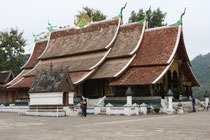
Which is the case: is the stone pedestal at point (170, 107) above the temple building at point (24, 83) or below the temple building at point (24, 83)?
below

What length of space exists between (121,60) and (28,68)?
1481 centimetres

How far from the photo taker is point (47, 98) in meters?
22.7

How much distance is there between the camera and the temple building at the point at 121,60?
85.7 feet

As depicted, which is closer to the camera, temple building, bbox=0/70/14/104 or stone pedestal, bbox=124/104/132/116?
stone pedestal, bbox=124/104/132/116

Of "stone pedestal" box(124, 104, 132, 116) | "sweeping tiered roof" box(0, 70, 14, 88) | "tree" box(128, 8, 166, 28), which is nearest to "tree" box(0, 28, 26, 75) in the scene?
"sweeping tiered roof" box(0, 70, 14, 88)

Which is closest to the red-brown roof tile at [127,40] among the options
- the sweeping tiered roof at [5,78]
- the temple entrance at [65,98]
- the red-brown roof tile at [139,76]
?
the red-brown roof tile at [139,76]

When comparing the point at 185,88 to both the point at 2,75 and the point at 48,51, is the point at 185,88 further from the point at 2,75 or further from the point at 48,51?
the point at 2,75

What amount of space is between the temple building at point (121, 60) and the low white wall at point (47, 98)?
8.63ft

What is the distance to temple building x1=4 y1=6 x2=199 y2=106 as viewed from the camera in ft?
85.7

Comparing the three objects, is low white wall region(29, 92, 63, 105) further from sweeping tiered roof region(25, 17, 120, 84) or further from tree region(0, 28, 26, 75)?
tree region(0, 28, 26, 75)

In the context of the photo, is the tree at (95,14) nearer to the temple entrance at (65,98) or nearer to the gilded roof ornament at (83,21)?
the gilded roof ornament at (83,21)

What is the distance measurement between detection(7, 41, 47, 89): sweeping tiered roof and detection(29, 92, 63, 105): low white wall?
8.09m

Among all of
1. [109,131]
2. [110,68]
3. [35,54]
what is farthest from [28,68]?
[109,131]

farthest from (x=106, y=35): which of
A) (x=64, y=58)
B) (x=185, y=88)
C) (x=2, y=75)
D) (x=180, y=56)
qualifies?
(x=2, y=75)
